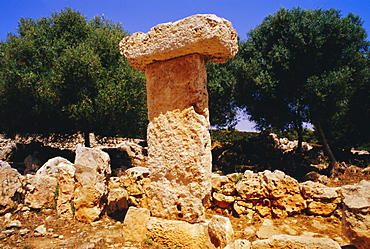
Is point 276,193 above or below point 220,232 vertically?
above

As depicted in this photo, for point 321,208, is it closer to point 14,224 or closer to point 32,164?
point 14,224

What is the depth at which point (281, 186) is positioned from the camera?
518 cm

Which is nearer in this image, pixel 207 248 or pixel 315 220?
pixel 207 248

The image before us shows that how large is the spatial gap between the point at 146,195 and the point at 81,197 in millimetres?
1426

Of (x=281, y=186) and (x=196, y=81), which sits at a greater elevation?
(x=196, y=81)

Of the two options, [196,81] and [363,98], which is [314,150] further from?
[196,81]

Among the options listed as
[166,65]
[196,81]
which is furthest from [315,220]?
[166,65]

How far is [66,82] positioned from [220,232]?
8587 millimetres

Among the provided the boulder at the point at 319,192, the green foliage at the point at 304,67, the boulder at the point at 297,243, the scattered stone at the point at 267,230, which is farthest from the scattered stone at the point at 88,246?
the green foliage at the point at 304,67

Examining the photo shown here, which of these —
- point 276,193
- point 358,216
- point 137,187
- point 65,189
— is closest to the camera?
point 358,216

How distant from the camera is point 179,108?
367 centimetres

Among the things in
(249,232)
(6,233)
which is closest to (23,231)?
(6,233)

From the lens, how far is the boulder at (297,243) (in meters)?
2.57

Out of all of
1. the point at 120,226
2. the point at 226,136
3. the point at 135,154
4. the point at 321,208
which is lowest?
the point at 120,226
